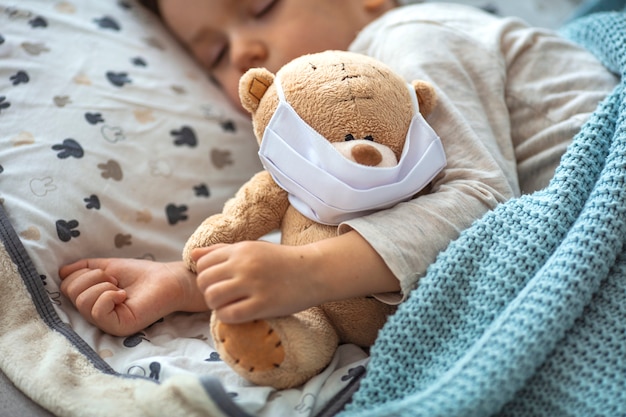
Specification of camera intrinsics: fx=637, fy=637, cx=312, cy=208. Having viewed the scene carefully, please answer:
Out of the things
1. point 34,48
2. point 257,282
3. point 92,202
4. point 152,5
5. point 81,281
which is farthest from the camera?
point 152,5

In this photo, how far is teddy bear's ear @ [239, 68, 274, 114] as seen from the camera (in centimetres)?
85

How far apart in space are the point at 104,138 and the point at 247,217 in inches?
14.3

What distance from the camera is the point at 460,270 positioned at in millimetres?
772

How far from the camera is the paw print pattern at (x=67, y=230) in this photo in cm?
96

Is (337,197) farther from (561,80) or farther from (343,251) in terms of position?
(561,80)

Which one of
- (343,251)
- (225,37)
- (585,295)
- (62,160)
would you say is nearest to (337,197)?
(343,251)

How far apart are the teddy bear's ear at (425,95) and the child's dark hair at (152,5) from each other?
0.73 meters

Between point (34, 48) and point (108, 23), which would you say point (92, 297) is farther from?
point (108, 23)

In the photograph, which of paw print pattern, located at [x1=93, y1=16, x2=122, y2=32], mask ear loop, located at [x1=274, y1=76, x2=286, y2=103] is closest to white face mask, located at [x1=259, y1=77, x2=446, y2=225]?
mask ear loop, located at [x1=274, y1=76, x2=286, y2=103]

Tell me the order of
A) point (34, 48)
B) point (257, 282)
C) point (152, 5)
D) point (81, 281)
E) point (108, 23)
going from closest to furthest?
1. point (257, 282)
2. point (81, 281)
3. point (34, 48)
4. point (108, 23)
5. point (152, 5)

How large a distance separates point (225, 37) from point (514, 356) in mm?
867

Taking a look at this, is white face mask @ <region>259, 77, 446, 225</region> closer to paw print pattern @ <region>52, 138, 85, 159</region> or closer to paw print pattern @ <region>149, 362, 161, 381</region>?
paw print pattern @ <region>149, 362, 161, 381</region>

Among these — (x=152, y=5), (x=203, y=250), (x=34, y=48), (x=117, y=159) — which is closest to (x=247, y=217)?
(x=203, y=250)

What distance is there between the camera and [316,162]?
31.6 inches
